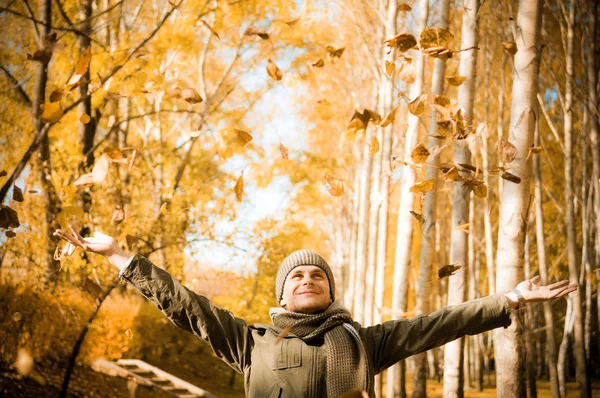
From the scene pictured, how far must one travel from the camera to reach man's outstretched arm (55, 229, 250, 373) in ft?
6.79

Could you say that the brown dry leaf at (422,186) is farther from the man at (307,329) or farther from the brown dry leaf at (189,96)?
the brown dry leaf at (189,96)

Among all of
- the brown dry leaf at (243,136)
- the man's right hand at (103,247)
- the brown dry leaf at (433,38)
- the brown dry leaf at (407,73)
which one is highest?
the brown dry leaf at (433,38)

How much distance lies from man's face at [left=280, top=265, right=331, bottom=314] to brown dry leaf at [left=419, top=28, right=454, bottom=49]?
4.05 feet

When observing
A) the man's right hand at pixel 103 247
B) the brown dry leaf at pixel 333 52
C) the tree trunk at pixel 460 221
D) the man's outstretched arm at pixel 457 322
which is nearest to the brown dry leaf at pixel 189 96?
the brown dry leaf at pixel 333 52

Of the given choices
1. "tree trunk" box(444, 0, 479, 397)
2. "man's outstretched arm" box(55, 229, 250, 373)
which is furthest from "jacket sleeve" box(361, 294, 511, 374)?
"tree trunk" box(444, 0, 479, 397)

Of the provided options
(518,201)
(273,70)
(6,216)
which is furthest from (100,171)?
(518,201)

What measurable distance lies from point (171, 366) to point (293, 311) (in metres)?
11.0

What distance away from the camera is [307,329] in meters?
2.06

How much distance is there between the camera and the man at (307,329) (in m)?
1.99

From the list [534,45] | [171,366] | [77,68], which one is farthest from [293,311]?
[171,366]

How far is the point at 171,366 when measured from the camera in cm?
1212

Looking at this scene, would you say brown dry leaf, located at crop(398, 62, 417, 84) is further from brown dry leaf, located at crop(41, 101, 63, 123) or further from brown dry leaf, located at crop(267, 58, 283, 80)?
brown dry leaf, located at crop(41, 101, 63, 123)

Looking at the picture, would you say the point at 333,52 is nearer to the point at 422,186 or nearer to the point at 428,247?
the point at 422,186

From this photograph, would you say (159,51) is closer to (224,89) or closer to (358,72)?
(224,89)
